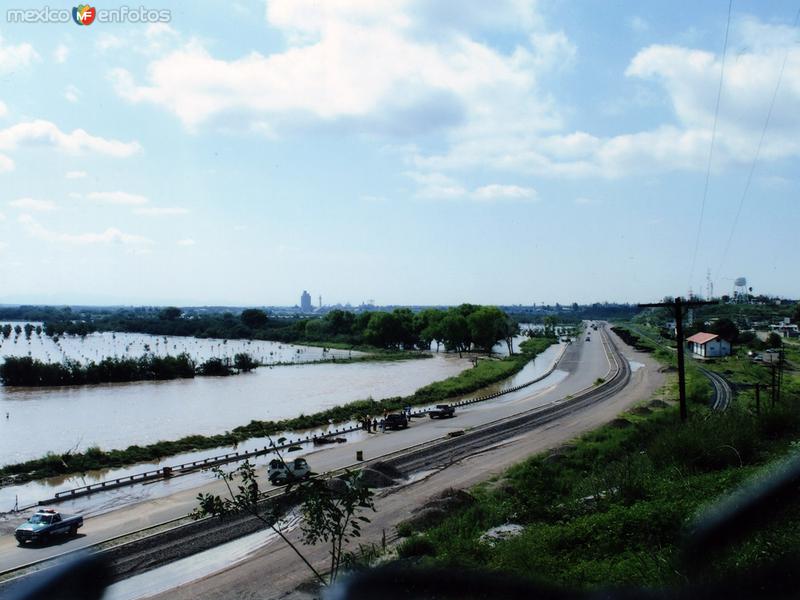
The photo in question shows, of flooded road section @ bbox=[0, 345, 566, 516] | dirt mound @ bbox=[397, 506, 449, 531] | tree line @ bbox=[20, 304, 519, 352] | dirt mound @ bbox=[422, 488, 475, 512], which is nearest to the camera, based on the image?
dirt mound @ bbox=[397, 506, 449, 531]

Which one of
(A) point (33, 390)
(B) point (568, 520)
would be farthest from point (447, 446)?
(A) point (33, 390)

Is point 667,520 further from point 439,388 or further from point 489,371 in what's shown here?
point 489,371

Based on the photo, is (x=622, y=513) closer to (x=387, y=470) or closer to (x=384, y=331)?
(x=387, y=470)

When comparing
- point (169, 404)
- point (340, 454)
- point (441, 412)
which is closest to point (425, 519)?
point (340, 454)

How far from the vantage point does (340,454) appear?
28.8 metres

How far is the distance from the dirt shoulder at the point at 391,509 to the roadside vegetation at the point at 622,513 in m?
1.69

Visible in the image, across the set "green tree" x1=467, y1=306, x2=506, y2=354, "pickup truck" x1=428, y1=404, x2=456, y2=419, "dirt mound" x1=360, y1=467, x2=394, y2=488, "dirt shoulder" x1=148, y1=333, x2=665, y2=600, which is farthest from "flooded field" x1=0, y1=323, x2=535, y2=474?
"green tree" x1=467, y1=306, x2=506, y2=354

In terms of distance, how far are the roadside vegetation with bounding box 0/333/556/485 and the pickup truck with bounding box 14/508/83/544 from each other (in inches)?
237

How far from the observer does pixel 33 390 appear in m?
56.5

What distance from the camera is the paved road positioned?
17.2 metres

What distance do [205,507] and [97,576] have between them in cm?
162

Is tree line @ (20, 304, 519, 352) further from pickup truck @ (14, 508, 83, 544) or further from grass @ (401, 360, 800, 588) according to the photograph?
pickup truck @ (14, 508, 83, 544)

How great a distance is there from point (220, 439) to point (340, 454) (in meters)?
9.84

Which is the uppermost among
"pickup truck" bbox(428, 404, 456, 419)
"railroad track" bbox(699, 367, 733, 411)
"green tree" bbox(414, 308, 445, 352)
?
"green tree" bbox(414, 308, 445, 352)
